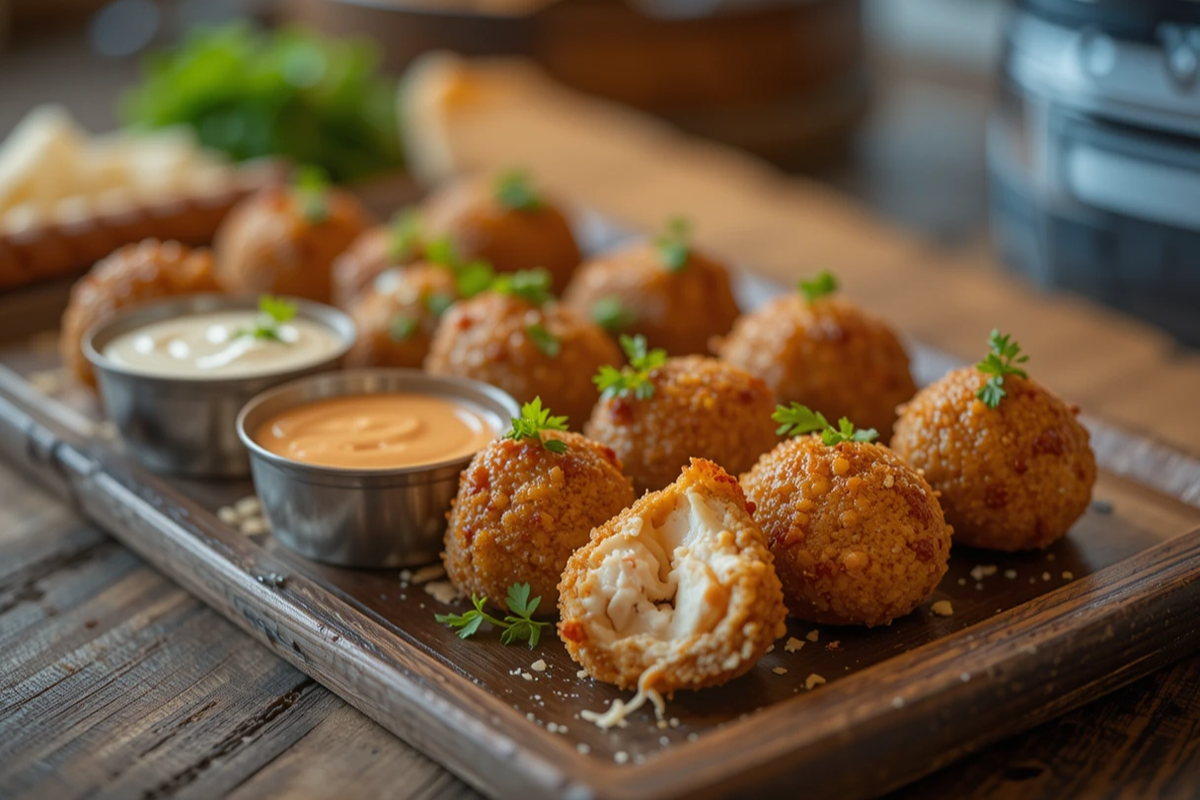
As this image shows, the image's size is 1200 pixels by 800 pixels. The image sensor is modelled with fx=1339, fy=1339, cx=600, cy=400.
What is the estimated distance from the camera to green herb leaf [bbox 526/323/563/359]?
10.6 feet

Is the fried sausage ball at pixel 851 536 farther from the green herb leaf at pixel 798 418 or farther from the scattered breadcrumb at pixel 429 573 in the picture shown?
the scattered breadcrumb at pixel 429 573

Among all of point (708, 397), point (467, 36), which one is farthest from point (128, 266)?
point (467, 36)

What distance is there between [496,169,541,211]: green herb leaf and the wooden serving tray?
1459 mm

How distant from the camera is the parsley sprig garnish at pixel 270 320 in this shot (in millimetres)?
3451

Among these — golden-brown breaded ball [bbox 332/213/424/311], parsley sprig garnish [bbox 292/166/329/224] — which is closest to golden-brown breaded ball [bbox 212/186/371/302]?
parsley sprig garnish [bbox 292/166/329/224]

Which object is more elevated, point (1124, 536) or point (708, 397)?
point (708, 397)

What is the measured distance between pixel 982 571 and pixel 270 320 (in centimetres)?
196

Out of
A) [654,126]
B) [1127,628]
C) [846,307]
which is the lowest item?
[654,126]

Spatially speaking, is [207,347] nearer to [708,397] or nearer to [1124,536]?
[708,397]

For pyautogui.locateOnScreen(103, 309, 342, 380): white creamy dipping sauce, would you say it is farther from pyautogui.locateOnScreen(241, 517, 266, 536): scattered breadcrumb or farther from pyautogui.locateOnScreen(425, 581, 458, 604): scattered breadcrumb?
pyautogui.locateOnScreen(425, 581, 458, 604): scattered breadcrumb

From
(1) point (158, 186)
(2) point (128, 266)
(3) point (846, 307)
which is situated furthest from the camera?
(1) point (158, 186)

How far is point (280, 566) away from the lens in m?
2.84

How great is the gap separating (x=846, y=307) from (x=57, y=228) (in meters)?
2.61

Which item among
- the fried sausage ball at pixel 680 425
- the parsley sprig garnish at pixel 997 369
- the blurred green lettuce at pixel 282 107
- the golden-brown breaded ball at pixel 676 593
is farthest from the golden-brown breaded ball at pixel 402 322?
the blurred green lettuce at pixel 282 107
